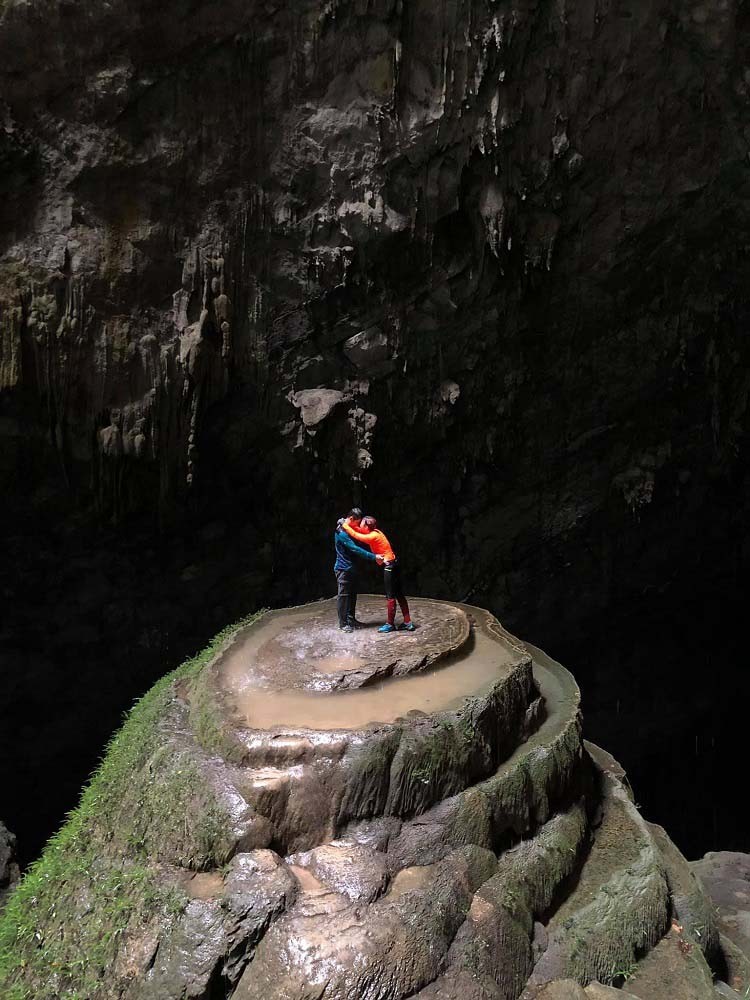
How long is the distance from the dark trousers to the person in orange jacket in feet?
1.21

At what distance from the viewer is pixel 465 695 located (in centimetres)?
709

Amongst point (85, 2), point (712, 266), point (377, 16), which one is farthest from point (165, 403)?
point (712, 266)

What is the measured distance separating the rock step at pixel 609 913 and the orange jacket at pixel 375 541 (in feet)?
11.6

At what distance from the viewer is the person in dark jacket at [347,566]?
8.39m

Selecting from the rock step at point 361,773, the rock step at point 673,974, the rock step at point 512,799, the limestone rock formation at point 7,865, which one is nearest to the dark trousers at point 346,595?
the rock step at point 361,773

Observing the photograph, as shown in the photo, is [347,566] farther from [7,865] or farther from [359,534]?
[7,865]

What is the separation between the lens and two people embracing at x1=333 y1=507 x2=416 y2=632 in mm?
8242

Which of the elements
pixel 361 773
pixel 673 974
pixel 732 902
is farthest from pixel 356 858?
pixel 732 902

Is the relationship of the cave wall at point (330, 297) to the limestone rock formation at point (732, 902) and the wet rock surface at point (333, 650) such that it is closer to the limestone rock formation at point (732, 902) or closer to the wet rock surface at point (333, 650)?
the wet rock surface at point (333, 650)

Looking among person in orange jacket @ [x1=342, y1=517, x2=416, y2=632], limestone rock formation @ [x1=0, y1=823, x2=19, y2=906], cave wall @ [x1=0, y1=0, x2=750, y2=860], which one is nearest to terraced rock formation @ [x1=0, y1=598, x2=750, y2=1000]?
person in orange jacket @ [x1=342, y1=517, x2=416, y2=632]

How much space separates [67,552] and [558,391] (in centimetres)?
956

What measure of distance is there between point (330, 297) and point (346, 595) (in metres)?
6.28

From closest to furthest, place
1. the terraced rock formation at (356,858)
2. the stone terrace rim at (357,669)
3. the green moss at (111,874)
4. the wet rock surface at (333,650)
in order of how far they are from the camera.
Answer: the terraced rock formation at (356,858), the green moss at (111,874), the stone terrace rim at (357,669), the wet rock surface at (333,650)

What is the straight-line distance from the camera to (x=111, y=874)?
6.11 metres
